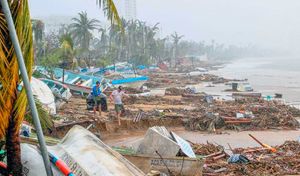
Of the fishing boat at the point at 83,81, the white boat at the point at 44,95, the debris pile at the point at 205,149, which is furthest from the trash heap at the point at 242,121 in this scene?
the fishing boat at the point at 83,81

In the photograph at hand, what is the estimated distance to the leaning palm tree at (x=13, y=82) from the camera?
182 inches

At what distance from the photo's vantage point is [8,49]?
471 centimetres

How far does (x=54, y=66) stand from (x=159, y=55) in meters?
70.0

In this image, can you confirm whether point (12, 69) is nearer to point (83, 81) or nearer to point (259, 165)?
point (259, 165)

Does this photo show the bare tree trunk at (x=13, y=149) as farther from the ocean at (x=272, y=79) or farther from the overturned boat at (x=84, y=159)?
the ocean at (x=272, y=79)

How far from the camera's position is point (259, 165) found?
11734 mm

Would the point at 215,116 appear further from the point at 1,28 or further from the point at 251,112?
the point at 1,28

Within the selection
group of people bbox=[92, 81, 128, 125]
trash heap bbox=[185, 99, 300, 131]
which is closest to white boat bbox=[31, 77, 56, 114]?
group of people bbox=[92, 81, 128, 125]

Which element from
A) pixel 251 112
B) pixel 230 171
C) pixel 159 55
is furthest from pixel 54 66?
pixel 159 55

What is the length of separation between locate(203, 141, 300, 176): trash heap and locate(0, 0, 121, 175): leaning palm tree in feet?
21.9

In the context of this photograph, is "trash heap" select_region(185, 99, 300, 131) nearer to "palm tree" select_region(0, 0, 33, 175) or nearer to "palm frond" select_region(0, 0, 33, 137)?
"palm tree" select_region(0, 0, 33, 175)

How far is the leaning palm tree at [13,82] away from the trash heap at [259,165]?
668cm

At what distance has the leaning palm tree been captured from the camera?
15.2 feet

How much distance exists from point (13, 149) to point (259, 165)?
837cm
